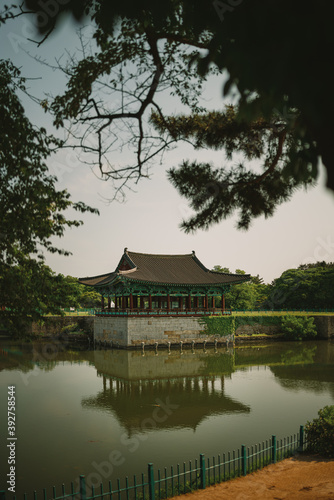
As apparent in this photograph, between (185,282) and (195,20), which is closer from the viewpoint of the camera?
(195,20)


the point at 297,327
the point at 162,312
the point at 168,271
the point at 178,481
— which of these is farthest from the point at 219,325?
the point at 178,481

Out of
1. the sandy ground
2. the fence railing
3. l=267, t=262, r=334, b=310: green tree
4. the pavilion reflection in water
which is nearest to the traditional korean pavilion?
the pavilion reflection in water

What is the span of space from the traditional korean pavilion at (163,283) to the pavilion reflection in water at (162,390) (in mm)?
5201

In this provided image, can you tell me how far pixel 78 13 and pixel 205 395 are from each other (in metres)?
15.2

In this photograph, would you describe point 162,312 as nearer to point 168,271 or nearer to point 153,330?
point 153,330

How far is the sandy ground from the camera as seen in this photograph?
6.84 meters

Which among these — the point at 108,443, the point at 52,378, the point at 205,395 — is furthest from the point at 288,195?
the point at 52,378

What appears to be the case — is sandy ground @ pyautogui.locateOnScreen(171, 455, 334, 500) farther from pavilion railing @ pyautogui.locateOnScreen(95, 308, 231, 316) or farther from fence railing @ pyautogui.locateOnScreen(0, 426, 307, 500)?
pavilion railing @ pyautogui.locateOnScreen(95, 308, 231, 316)

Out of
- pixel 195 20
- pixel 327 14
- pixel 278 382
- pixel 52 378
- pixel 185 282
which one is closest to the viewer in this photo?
pixel 327 14

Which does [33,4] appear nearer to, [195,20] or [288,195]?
[195,20]

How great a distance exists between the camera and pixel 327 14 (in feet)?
7.39

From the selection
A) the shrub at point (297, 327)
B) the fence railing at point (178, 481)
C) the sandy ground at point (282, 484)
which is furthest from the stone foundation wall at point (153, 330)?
the sandy ground at point (282, 484)

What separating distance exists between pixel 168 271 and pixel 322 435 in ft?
87.5

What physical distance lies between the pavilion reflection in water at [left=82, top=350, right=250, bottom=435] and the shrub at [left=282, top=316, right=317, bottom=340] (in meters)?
13.3
